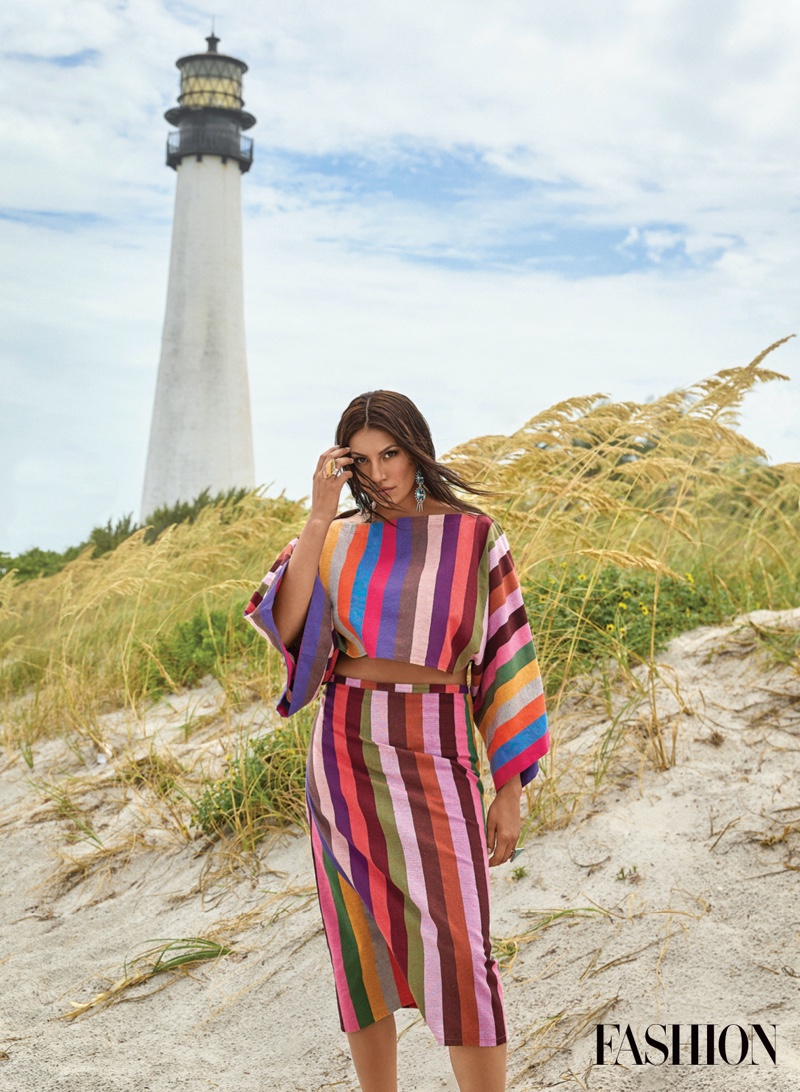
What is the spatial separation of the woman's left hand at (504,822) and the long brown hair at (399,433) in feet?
2.10

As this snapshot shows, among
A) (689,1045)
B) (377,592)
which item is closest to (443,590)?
(377,592)

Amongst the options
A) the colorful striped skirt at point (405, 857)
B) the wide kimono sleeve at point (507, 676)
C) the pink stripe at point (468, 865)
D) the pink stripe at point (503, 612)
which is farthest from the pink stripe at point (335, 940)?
the pink stripe at point (503, 612)

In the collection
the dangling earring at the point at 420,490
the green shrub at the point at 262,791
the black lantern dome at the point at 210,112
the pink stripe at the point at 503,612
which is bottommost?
the green shrub at the point at 262,791

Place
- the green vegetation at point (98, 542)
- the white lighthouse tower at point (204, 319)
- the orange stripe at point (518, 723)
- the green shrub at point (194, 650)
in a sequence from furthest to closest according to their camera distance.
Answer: the white lighthouse tower at point (204, 319)
the green vegetation at point (98, 542)
the green shrub at point (194, 650)
the orange stripe at point (518, 723)

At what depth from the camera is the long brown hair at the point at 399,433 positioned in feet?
7.47

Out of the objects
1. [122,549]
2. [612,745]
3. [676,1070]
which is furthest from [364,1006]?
[122,549]

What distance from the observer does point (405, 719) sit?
224 cm

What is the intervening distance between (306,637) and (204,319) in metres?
20.0

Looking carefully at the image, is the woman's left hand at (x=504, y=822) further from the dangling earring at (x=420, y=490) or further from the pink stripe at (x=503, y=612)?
the dangling earring at (x=420, y=490)

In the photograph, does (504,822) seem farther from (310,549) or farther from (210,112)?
(210,112)

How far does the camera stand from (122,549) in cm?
731

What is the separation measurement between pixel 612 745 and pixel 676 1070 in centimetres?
157

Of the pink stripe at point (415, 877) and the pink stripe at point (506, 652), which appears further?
the pink stripe at point (506, 652)

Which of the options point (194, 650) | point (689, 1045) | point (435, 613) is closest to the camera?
point (435, 613)
